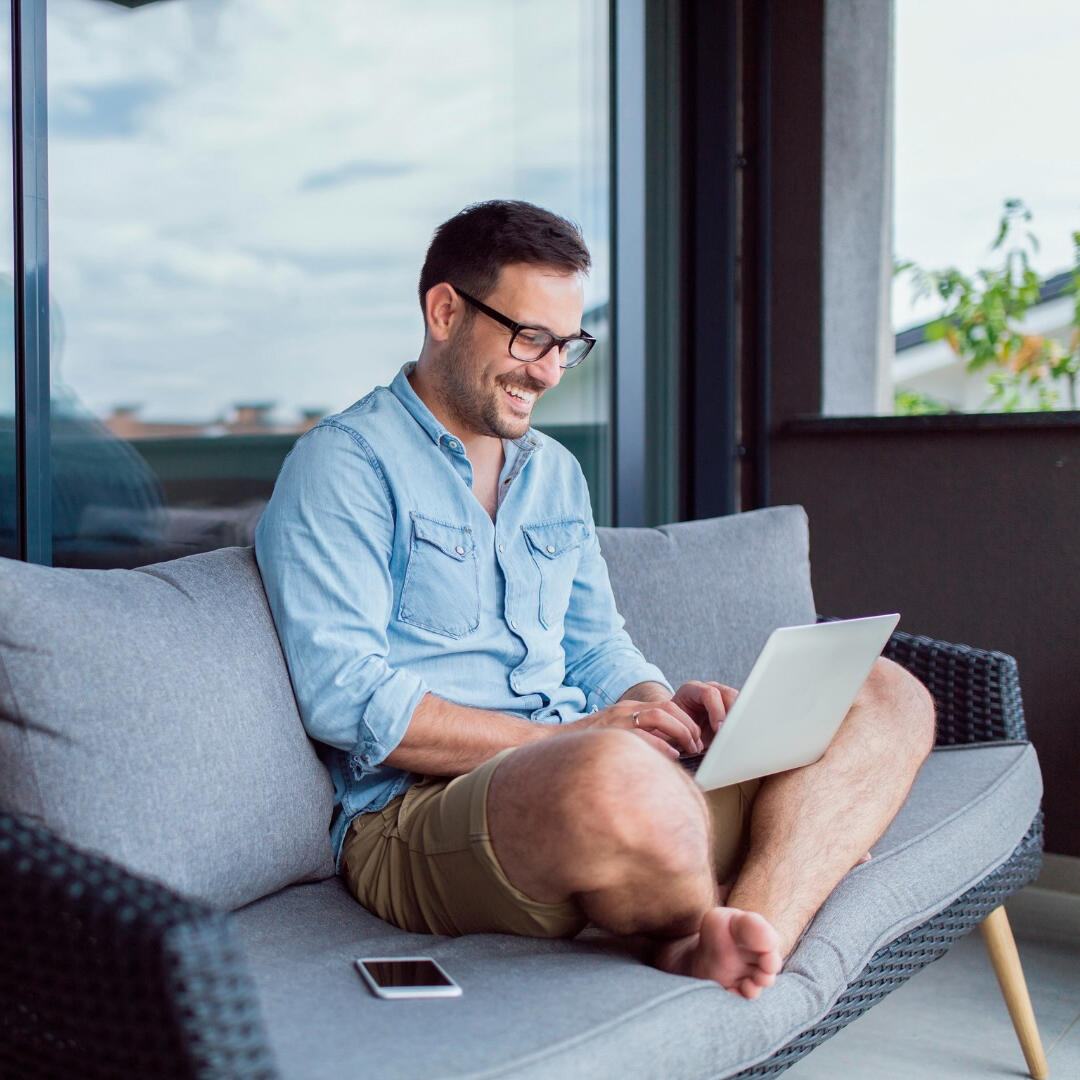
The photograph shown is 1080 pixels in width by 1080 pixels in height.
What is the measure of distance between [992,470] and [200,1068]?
8.21 feet

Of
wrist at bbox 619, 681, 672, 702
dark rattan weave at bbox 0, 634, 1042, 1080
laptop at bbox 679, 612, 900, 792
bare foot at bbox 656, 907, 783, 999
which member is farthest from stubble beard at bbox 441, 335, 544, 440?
dark rattan weave at bbox 0, 634, 1042, 1080

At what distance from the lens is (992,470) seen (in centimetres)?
301

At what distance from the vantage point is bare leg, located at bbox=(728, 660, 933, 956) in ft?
5.05

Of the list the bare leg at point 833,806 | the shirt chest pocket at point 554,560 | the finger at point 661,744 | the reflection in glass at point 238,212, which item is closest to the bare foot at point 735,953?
the bare leg at point 833,806

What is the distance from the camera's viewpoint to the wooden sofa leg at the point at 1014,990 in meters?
2.12

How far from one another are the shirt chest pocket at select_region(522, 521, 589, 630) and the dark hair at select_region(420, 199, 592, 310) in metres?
0.37

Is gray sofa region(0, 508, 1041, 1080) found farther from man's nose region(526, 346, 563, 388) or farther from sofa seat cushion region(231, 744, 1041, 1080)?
man's nose region(526, 346, 563, 388)

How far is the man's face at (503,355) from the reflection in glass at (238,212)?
1.85 ft

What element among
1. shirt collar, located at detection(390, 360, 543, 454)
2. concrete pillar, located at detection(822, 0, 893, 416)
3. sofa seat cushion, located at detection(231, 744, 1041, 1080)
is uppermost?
concrete pillar, located at detection(822, 0, 893, 416)

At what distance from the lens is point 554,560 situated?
198cm

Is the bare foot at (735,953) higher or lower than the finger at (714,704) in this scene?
lower

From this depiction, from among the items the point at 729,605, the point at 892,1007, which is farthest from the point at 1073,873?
the point at 729,605

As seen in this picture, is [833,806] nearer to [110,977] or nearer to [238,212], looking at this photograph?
[110,977]

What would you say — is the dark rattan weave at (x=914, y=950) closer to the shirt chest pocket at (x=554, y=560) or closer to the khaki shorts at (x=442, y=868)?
the khaki shorts at (x=442, y=868)
